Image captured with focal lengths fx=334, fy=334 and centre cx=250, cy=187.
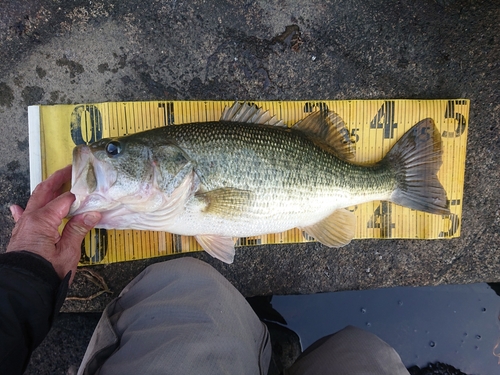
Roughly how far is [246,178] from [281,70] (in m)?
0.96

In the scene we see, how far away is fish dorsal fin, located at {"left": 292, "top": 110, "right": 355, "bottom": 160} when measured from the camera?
217cm

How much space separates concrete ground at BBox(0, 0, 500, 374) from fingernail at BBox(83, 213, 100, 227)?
0.69 m

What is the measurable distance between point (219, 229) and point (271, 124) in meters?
0.72

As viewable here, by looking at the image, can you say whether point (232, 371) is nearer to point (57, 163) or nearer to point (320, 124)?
point (320, 124)

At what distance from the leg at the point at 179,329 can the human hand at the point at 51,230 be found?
39 centimetres

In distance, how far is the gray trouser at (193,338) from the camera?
155cm

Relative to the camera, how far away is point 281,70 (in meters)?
2.36

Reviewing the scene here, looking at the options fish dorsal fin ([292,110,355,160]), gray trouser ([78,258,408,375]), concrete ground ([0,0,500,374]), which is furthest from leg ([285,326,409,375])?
fish dorsal fin ([292,110,355,160])

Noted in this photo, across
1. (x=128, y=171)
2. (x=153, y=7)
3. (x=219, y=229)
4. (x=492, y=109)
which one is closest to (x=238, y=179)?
(x=219, y=229)

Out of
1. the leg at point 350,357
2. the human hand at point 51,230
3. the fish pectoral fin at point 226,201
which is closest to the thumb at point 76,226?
the human hand at point 51,230

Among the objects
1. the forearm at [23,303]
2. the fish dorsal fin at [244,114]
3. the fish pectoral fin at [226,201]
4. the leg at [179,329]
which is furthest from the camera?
the fish dorsal fin at [244,114]

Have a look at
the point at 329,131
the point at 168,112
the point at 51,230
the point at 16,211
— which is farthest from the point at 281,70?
the point at 16,211

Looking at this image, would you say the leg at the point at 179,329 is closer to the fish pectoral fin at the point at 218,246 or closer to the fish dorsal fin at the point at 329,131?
the fish pectoral fin at the point at 218,246

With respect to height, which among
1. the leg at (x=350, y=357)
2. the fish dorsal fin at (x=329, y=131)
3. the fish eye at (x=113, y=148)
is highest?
the fish dorsal fin at (x=329, y=131)
